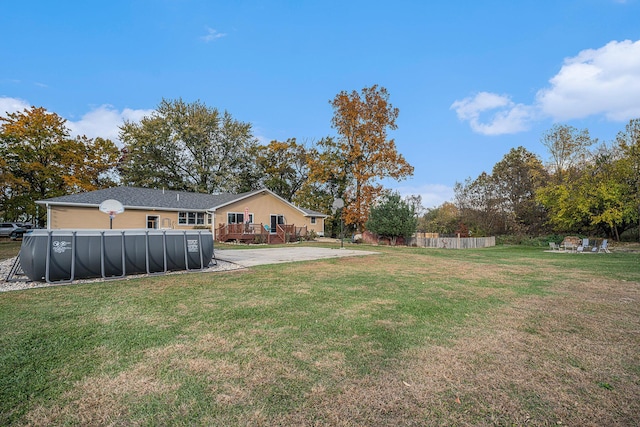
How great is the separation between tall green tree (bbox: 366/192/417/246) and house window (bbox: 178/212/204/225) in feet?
47.9

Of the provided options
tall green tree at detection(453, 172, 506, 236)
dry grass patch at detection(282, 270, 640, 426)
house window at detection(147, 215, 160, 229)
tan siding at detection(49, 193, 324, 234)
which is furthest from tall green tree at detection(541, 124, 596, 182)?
house window at detection(147, 215, 160, 229)

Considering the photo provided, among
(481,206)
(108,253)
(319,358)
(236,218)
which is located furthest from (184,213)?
(481,206)

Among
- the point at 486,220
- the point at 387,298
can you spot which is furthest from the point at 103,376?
the point at 486,220

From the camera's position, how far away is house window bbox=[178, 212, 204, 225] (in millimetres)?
25297

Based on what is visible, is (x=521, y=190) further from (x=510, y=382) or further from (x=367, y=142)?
(x=510, y=382)

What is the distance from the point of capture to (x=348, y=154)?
95.3 ft

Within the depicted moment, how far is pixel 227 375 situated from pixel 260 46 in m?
16.1

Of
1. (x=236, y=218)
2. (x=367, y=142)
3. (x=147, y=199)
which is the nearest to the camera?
(x=147, y=199)

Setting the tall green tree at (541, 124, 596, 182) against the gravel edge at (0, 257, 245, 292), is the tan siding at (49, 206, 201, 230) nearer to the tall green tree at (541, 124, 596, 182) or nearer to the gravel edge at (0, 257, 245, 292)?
the gravel edge at (0, 257, 245, 292)

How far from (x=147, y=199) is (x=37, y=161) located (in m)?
12.4

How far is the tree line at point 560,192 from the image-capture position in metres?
22.1

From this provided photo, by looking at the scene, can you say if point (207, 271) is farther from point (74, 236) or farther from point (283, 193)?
point (283, 193)

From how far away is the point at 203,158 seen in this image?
117 ft

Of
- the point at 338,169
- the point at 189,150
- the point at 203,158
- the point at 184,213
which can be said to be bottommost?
the point at 184,213
